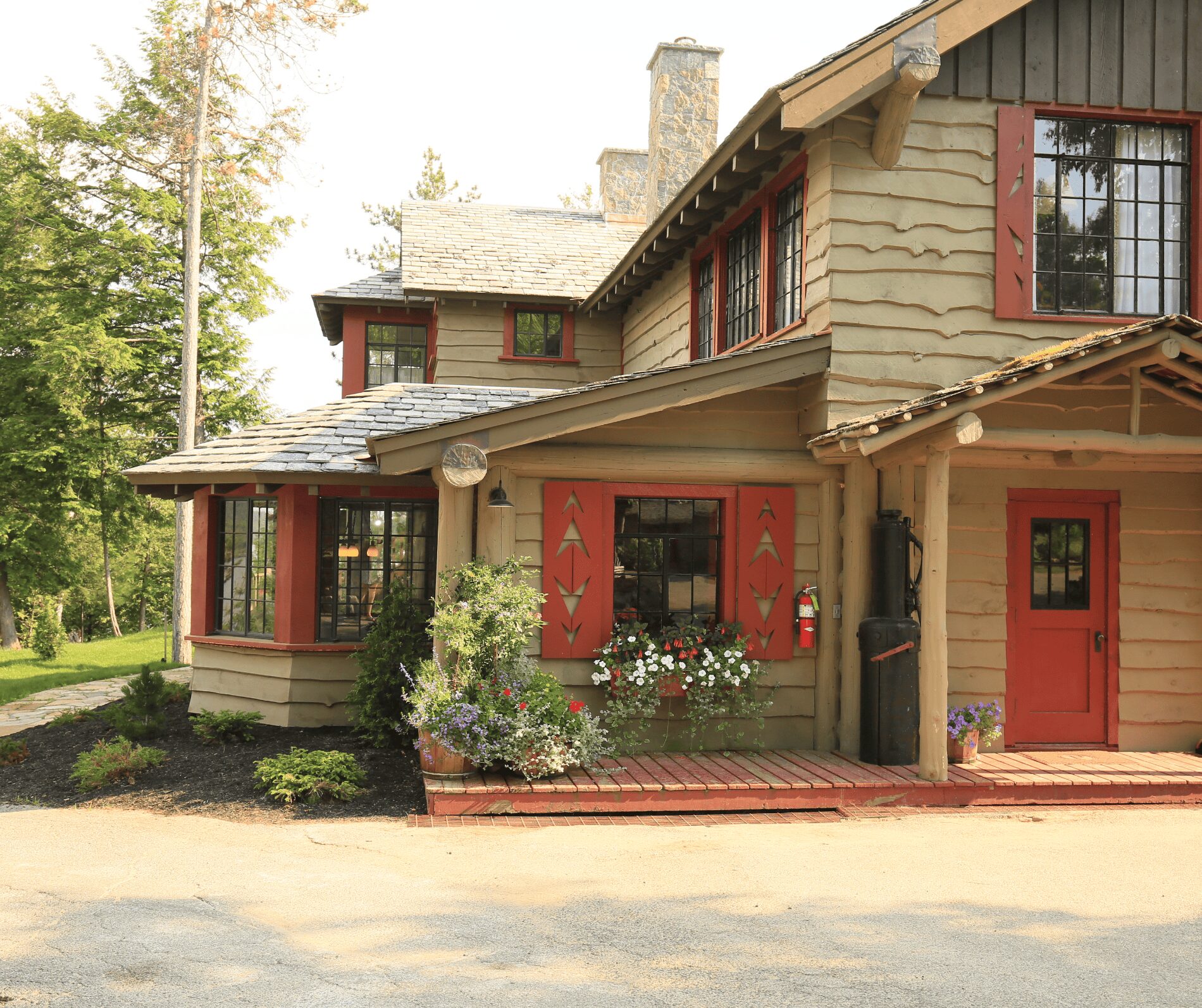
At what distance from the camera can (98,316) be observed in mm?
20141

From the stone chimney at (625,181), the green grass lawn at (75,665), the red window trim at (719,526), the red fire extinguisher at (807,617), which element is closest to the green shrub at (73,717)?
the green grass lawn at (75,665)

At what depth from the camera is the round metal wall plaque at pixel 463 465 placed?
7.55 m

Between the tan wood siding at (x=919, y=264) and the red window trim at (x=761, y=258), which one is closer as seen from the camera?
the tan wood siding at (x=919, y=264)

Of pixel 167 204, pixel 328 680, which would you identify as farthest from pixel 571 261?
pixel 167 204

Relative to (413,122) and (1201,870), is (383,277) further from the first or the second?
(413,122)

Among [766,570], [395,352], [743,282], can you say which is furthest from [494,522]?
[395,352]

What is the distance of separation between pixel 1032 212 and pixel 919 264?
3.62 feet

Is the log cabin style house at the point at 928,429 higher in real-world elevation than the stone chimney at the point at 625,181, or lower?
lower

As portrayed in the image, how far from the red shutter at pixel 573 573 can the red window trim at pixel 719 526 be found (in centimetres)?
6

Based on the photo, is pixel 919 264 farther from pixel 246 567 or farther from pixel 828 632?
pixel 246 567

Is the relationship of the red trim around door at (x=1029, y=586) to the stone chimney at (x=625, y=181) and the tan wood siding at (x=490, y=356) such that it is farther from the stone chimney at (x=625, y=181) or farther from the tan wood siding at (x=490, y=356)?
the stone chimney at (x=625, y=181)

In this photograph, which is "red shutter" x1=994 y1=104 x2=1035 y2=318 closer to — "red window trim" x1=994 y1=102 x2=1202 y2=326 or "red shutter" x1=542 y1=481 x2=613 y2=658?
"red window trim" x1=994 y1=102 x2=1202 y2=326

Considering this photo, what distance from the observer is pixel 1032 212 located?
8.78 meters

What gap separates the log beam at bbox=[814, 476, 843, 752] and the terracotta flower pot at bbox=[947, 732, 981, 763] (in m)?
0.90
